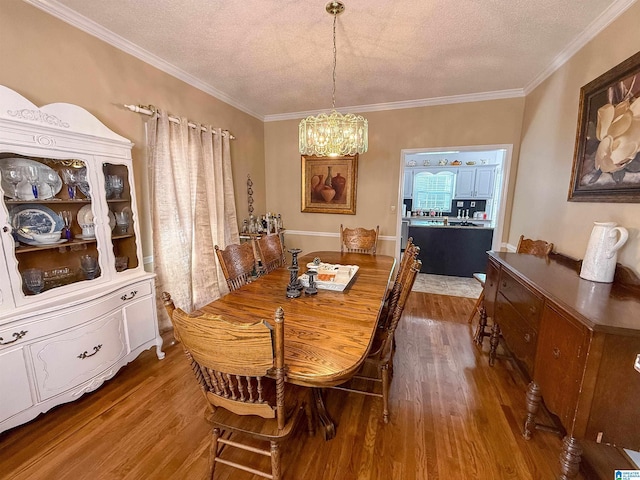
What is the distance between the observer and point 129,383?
2.02 metres

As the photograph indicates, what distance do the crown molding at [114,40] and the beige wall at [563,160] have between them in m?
3.51

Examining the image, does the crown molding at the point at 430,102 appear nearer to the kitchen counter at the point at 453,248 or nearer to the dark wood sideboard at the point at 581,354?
the kitchen counter at the point at 453,248

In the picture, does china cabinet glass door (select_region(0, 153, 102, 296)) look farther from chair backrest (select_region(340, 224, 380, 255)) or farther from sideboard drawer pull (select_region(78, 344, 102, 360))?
chair backrest (select_region(340, 224, 380, 255))

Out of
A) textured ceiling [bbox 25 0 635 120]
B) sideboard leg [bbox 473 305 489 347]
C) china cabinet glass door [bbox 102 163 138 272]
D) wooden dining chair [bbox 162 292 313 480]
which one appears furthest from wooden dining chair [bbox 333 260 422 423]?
china cabinet glass door [bbox 102 163 138 272]

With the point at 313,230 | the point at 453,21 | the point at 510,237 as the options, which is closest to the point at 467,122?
the point at 510,237

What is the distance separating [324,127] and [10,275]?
2216 mm

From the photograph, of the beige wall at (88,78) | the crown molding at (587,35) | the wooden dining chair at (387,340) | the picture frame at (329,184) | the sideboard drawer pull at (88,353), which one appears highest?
the crown molding at (587,35)

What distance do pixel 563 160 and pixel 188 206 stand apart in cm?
356

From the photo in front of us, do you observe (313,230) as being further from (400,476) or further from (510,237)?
(400,476)

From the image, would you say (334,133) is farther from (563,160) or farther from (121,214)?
(563,160)

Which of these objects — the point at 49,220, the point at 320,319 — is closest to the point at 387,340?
the point at 320,319

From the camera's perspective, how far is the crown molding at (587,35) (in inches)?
67.4

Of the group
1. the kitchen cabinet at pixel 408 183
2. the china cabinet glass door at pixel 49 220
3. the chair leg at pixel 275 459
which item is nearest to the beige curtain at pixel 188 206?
the china cabinet glass door at pixel 49 220

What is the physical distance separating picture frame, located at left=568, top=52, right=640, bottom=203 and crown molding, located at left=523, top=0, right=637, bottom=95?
0.36m
